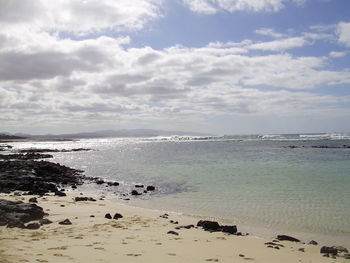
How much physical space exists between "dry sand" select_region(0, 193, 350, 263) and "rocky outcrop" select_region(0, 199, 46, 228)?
21.7 inches

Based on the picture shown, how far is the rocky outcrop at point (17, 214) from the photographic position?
12219mm

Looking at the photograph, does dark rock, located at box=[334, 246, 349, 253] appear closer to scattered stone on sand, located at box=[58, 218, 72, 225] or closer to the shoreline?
the shoreline

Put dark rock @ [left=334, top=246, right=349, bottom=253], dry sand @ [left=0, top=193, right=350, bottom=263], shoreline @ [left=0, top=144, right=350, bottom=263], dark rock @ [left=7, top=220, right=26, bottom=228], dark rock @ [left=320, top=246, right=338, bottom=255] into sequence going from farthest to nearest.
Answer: dark rock @ [left=7, top=220, right=26, bottom=228] < dark rock @ [left=334, top=246, right=349, bottom=253] < dark rock @ [left=320, top=246, right=338, bottom=255] < shoreline @ [left=0, top=144, right=350, bottom=263] < dry sand @ [left=0, top=193, right=350, bottom=263]

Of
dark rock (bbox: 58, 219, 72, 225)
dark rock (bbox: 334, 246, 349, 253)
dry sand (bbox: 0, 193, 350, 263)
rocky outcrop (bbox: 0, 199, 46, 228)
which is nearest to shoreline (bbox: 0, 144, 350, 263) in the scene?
dry sand (bbox: 0, 193, 350, 263)

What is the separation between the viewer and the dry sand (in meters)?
8.97

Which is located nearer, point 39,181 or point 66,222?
point 66,222

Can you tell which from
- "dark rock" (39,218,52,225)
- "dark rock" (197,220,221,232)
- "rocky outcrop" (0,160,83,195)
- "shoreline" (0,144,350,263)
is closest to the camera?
"shoreline" (0,144,350,263)

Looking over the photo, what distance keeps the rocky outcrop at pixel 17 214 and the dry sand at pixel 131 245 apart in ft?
1.81

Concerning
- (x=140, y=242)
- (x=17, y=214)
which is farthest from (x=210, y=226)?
(x=17, y=214)

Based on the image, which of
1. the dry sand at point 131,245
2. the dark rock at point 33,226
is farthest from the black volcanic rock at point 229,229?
the dark rock at point 33,226

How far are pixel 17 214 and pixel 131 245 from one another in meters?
5.02

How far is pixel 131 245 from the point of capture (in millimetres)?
10438

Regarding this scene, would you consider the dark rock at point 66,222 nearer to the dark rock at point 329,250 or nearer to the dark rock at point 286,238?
the dark rock at point 286,238

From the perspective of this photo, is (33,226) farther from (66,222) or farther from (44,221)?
(66,222)
